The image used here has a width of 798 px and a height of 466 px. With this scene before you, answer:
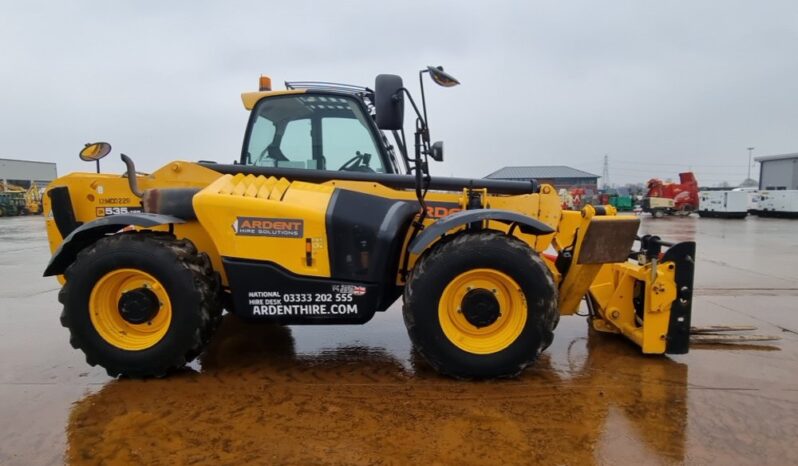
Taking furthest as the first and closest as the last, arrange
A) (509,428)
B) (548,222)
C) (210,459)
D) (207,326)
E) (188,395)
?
(548,222) → (207,326) → (188,395) → (509,428) → (210,459)

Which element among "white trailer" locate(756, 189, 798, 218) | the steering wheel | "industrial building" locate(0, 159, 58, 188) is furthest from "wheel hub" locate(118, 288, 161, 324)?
"industrial building" locate(0, 159, 58, 188)

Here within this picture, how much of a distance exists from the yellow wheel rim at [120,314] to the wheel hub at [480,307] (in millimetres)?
2110

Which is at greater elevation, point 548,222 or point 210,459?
point 548,222

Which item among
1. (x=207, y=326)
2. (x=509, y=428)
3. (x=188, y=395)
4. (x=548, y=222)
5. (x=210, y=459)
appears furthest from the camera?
(x=548, y=222)

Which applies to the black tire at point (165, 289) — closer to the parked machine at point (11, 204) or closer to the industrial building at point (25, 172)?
the parked machine at point (11, 204)

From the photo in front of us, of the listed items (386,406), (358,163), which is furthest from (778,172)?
(386,406)

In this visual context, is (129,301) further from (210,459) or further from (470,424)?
(470,424)

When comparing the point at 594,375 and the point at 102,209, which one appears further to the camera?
the point at 102,209

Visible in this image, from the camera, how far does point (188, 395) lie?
10.7ft

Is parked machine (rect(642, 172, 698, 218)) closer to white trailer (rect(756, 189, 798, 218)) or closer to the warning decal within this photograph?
white trailer (rect(756, 189, 798, 218))

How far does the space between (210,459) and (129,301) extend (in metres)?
1.51

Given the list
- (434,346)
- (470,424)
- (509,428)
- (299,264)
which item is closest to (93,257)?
(299,264)

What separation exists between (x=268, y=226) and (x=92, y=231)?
4.48ft

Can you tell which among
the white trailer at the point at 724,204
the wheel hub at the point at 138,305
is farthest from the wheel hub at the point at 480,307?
the white trailer at the point at 724,204
